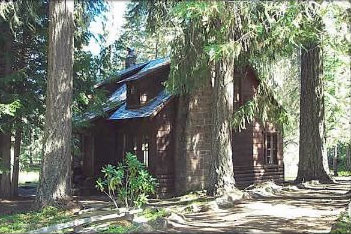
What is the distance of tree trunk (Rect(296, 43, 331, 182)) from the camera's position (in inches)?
691

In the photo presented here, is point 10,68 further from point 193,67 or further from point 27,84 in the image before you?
point 193,67

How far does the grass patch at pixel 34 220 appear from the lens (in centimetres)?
1006

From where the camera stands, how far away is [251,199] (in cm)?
1340

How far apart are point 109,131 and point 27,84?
4869 mm

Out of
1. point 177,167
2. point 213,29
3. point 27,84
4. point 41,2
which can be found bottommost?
point 177,167

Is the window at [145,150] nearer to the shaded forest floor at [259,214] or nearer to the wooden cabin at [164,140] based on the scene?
the wooden cabin at [164,140]

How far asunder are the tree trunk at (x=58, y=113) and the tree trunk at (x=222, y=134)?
439 cm

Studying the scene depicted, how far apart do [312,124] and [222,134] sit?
5.96 meters

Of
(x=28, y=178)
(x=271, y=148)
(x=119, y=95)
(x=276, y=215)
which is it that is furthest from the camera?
(x=28, y=178)

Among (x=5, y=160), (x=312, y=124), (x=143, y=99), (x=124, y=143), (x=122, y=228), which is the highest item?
(x=143, y=99)

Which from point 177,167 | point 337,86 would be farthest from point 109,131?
point 337,86

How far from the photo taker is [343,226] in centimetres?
781

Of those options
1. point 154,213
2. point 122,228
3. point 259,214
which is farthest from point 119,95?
point 122,228

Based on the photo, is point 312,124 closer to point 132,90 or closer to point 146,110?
point 146,110
